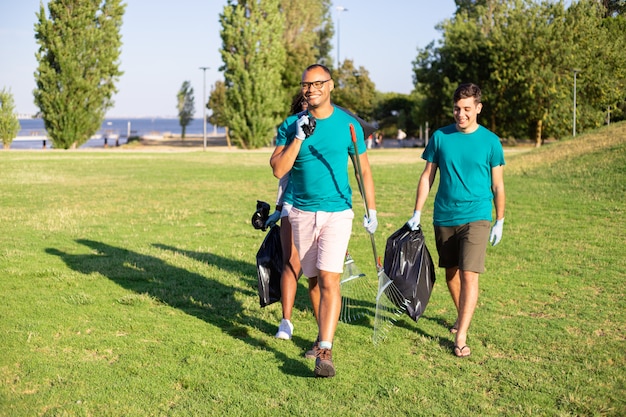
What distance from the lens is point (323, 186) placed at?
4.83 m

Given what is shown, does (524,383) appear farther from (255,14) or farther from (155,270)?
(255,14)

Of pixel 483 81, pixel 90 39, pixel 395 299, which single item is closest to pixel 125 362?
pixel 395 299

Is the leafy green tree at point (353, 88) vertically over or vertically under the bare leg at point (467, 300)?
over

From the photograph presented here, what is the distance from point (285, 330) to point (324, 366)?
101 centimetres

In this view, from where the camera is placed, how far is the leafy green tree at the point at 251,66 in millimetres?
52188

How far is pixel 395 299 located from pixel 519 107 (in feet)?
156

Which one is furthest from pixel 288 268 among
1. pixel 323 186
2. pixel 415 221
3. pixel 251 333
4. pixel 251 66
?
pixel 251 66

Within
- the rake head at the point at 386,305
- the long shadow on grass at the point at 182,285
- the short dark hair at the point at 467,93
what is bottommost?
the long shadow on grass at the point at 182,285

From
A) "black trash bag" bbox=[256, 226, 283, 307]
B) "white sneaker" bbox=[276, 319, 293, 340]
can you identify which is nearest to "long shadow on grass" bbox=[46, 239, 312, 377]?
"white sneaker" bbox=[276, 319, 293, 340]

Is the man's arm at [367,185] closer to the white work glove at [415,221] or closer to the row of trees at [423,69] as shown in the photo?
the white work glove at [415,221]

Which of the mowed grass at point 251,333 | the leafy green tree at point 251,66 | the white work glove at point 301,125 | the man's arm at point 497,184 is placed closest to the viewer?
the mowed grass at point 251,333

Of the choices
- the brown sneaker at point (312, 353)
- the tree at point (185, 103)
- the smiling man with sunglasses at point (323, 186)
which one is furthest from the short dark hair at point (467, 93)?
the tree at point (185, 103)

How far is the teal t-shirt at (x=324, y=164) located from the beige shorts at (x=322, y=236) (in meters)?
0.06

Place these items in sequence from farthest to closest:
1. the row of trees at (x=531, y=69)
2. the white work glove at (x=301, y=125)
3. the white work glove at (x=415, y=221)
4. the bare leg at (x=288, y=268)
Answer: the row of trees at (x=531, y=69) → the white work glove at (x=415, y=221) → the bare leg at (x=288, y=268) → the white work glove at (x=301, y=125)
